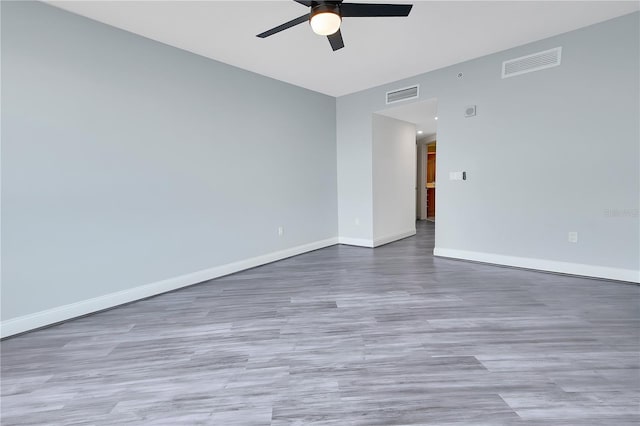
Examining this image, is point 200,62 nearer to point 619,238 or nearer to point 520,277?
point 520,277

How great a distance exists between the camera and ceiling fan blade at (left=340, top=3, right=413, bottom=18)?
208 centimetres

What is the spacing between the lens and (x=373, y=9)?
2145mm

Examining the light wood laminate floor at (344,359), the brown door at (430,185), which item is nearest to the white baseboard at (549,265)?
the light wood laminate floor at (344,359)

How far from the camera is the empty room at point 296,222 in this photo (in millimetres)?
1608

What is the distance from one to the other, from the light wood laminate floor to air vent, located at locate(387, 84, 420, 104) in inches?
116

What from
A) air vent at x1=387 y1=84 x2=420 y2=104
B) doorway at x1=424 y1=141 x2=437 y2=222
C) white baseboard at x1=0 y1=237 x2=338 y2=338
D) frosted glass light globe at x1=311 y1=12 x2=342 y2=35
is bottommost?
white baseboard at x1=0 y1=237 x2=338 y2=338

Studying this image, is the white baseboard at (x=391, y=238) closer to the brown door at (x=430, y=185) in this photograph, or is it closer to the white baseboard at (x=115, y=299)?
the white baseboard at (x=115, y=299)

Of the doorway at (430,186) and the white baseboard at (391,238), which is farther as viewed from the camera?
the doorway at (430,186)

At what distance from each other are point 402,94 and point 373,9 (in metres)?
2.59

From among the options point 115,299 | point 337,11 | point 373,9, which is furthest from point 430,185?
point 115,299

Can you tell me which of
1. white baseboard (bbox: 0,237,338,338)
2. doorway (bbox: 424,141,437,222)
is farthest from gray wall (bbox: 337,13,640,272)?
doorway (bbox: 424,141,437,222)

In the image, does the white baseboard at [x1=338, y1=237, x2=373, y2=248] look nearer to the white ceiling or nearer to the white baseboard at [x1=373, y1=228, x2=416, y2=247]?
the white baseboard at [x1=373, y1=228, x2=416, y2=247]

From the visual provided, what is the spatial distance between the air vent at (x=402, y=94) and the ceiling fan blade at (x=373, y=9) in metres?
2.40

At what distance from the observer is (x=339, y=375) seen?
5.54 feet
